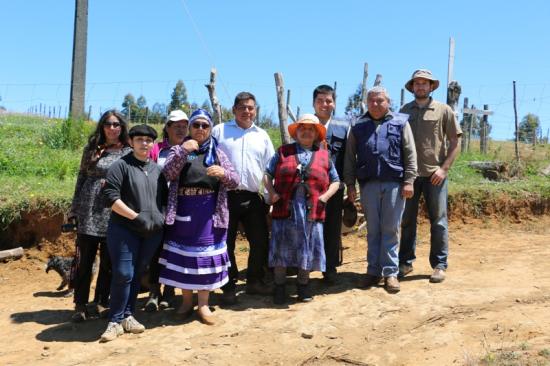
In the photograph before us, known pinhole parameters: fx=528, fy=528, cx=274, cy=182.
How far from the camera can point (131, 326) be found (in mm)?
4344

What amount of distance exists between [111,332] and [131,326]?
17 cm

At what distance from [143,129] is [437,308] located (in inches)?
115

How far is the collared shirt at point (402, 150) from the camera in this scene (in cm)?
487

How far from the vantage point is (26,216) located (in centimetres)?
698

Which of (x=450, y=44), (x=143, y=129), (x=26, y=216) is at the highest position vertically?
(x=450, y=44)

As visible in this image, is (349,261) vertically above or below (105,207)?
below

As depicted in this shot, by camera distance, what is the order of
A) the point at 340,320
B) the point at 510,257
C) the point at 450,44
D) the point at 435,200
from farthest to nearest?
the point at 450,44
the point at 510,257
the point at 435,200
the point at 340,320

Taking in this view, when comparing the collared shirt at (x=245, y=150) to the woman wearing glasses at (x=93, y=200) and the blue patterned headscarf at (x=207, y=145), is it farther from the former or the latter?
the woman wearing glasses at (x=93, y=200)

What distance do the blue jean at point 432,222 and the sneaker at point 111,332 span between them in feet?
9.52

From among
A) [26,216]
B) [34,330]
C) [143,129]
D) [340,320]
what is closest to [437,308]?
[340,320]

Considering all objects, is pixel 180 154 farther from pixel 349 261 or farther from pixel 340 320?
pixel 349 261

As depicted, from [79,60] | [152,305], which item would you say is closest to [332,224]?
[152,305]

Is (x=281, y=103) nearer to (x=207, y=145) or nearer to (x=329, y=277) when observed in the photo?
(x=329, y=277)

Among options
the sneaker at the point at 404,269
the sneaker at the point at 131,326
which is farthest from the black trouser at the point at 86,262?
the sneaker at the point at 404,269
